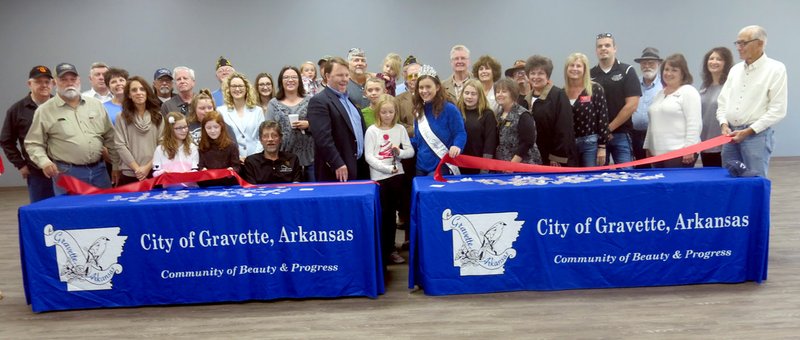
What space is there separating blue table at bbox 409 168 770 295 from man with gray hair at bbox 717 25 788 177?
1.85 feet

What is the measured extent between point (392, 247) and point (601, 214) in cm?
145

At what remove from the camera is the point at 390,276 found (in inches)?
157

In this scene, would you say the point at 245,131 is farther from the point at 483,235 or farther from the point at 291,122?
the point at 483,235

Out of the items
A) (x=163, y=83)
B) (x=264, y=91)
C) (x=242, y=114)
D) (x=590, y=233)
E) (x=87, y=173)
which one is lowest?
(x=590, y=233)

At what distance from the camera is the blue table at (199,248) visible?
3.39m

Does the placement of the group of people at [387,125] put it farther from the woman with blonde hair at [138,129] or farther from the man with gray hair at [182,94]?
the man with gray hair at [182,94]

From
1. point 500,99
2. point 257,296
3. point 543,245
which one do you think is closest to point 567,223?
point 543,245

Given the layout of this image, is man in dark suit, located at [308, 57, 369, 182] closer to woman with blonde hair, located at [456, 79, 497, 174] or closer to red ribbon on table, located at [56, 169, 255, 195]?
red ribbon on table, located at [56, 169, 255, 195]

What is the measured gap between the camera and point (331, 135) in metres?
4.04

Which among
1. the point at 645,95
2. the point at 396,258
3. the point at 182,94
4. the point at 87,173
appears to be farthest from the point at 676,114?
the point at 87,173

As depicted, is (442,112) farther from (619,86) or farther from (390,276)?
(619,86)

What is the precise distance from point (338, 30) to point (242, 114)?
3.91 m

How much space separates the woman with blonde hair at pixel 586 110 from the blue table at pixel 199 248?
161 cm

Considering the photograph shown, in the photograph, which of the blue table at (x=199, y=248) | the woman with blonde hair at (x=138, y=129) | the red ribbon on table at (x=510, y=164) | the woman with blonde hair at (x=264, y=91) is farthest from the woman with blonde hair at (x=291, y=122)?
the red ribbon on table at (x=510, y=164)
